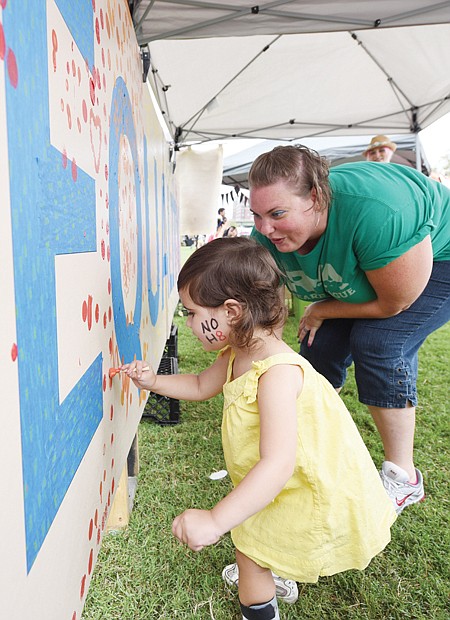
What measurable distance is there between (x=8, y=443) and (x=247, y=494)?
22.1 inches

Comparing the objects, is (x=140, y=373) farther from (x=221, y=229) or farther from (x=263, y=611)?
(x=221, y=229)

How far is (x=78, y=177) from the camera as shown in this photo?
2.31ft

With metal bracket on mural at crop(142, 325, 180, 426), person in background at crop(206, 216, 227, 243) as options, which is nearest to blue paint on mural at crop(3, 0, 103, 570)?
metal bracket on mural at crop(142, 325, 180, 426)

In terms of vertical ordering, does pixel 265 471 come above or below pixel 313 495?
above

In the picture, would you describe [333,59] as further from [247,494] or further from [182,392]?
[247,494]

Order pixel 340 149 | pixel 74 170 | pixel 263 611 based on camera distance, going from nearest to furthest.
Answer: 1. pixel 74 170
2. pixel 263 611
3. pixel 340 149

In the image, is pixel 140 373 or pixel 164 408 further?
pixel 164 408

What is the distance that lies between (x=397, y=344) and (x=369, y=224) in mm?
447

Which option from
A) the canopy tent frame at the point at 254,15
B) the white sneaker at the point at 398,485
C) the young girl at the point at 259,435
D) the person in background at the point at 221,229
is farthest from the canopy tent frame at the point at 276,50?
the person in background at the point at 221,229

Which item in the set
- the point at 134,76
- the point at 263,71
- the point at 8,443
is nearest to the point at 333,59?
the point at 263,71

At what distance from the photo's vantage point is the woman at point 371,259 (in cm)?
133

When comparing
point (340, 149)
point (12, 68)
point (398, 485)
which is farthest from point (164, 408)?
point (340, 149)

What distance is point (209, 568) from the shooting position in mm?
1489

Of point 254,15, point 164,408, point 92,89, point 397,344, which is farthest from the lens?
point 164,408
